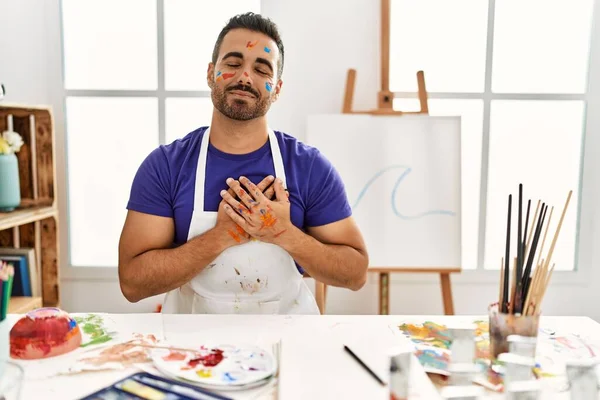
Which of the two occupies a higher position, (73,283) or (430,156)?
(430,156)

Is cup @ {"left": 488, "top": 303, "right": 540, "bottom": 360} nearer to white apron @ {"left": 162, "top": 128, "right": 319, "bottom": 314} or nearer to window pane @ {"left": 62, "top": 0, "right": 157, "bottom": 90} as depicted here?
white apron @ {"left": 162, "top": 128, "right": 319, "bottom": 314}

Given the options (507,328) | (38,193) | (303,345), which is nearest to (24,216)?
(38,193)

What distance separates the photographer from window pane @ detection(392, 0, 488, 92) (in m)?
2.27

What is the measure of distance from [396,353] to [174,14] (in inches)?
82.1

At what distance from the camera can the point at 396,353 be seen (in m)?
0.58

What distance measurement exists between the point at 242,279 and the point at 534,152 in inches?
63.2

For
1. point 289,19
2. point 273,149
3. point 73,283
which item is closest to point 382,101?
point 289,19

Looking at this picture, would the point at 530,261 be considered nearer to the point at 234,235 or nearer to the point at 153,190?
the point at 234,235

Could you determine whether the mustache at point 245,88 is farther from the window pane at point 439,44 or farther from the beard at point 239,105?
the window pane at point 439,44

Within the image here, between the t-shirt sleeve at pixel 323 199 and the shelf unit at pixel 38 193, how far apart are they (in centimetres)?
111

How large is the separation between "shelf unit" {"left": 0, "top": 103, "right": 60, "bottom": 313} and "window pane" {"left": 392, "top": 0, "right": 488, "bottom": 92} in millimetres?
1470

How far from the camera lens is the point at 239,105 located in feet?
4.53

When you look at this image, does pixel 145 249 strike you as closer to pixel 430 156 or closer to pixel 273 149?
pixel 273 149

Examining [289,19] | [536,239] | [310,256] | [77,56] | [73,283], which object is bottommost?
[73,283]
